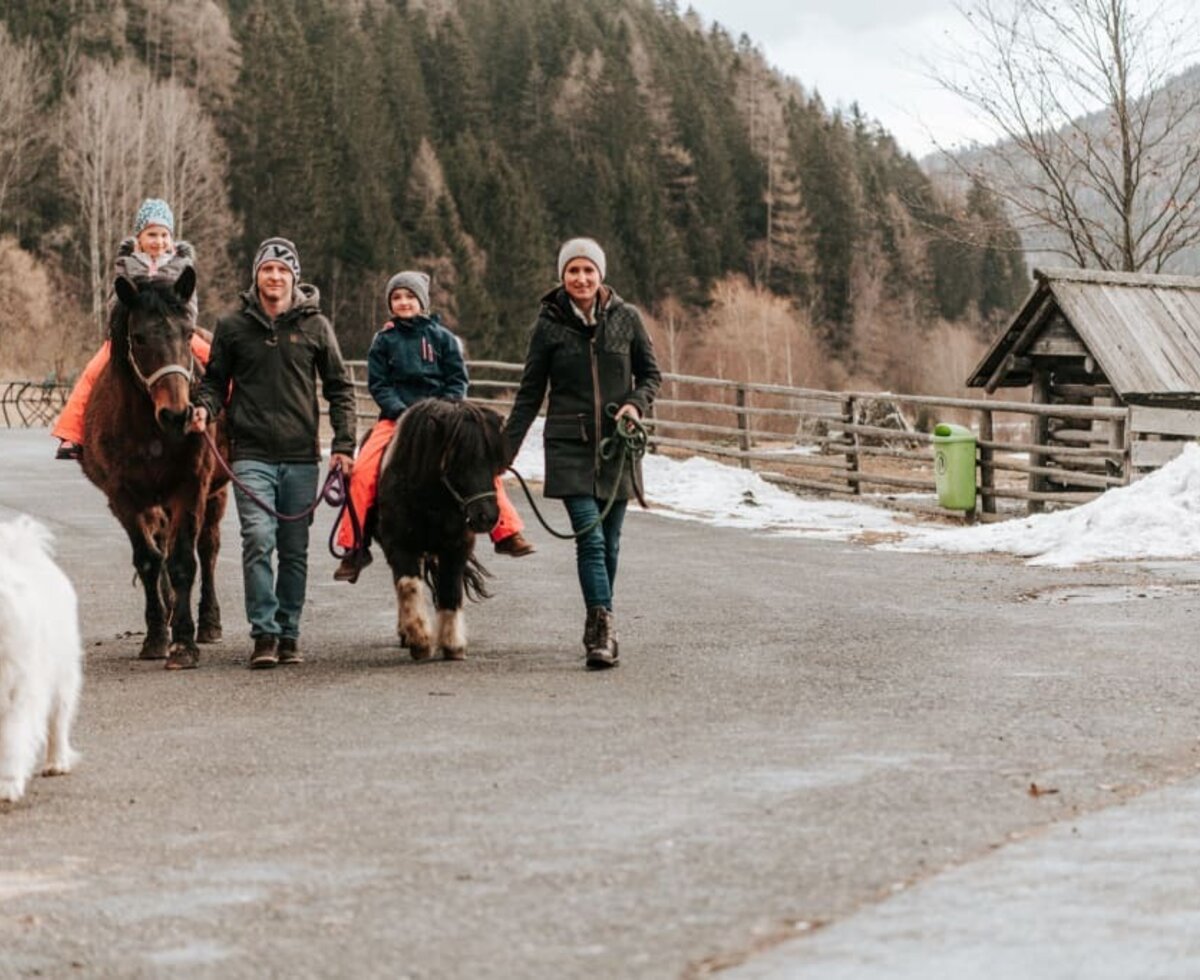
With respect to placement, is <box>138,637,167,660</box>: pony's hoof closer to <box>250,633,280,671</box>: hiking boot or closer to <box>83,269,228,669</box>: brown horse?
<box>83,269,228,669</box>: brown horse

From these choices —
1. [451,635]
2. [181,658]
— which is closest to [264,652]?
[181,658]

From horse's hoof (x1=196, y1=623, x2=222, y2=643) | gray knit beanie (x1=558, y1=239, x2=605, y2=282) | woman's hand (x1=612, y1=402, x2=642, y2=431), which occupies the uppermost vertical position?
gray knit beanie (x1=558, y1=239, x2=605, y2=282)

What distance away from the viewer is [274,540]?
9648mm

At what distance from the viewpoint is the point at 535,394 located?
31.2 feet

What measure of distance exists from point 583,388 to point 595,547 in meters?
0.79

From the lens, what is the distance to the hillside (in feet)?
260

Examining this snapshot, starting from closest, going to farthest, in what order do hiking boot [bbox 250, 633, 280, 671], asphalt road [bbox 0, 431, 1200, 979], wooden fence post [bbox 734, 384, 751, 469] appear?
1. asphalt road [bbox 0, 431, 1200, 979]
2. hiking boot [bbox 250, 633, 280, 671]
3. wooden fence post [bbox 734, 384, 751, 469]

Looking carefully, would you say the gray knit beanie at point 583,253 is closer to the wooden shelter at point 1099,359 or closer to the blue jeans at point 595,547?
the blue jeans at point 595,547

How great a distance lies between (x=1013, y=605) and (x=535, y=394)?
12.4 feet

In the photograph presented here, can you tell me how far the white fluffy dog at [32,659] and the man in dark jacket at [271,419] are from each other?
8.95 feet

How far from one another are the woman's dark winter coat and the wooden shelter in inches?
422

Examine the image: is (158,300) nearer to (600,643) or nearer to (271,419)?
(271,419)

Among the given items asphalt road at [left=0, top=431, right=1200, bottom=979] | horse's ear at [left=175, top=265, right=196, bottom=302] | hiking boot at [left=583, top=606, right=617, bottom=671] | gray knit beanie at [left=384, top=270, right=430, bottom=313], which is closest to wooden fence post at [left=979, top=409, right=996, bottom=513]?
asphalt road at [left=0, top=431, right=1200, bottom=979]

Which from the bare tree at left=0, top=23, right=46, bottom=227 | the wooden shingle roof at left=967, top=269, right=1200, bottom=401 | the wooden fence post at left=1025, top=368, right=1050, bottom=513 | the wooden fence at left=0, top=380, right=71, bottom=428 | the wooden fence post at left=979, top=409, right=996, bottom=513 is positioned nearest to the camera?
the wooden fence post at left=979, top=409, right=996, bottom=513
